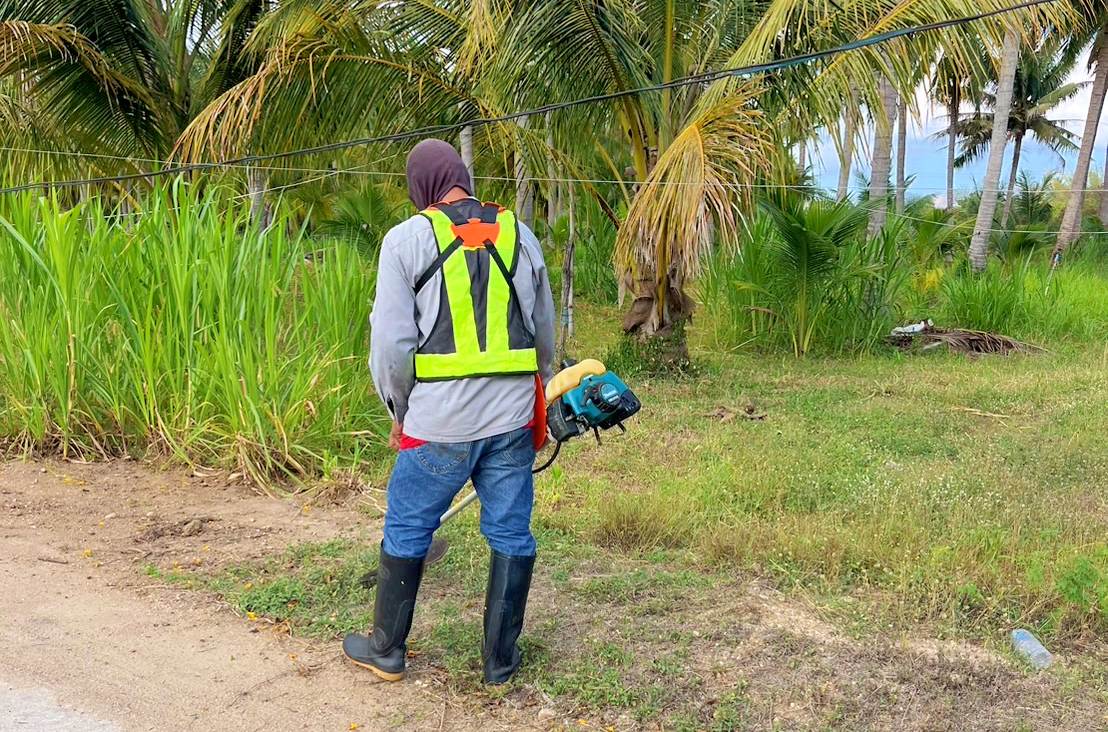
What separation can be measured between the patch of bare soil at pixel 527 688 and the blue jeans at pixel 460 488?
510 millimetres

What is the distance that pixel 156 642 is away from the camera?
355 cm

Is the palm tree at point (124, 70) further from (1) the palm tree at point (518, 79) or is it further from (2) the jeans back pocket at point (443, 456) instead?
(2) the jeans back pocket at point (443, 456)

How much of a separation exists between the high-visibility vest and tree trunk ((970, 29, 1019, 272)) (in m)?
12.9

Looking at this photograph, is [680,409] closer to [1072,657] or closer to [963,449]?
[963,449]

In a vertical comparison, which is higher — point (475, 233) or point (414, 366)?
point (475, 233)

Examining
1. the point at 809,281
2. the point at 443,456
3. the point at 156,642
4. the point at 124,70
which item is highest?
the point at 124,70

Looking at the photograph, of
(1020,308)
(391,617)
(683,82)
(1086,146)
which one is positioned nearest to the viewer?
(391,617)

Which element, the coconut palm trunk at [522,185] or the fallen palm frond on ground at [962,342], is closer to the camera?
the coconut palm trunk at [522,185]

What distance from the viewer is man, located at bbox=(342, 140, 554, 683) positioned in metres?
2.94

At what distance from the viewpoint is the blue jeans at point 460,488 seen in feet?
9.90

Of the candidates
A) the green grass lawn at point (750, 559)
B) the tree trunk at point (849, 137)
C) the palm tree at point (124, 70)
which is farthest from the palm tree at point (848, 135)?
the palm tree at point (124, 70)

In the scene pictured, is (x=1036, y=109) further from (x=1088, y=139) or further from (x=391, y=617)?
(x=391, y=617)

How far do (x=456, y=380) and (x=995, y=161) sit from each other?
14515 mm

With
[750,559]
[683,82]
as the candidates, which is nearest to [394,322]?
[750,559]
